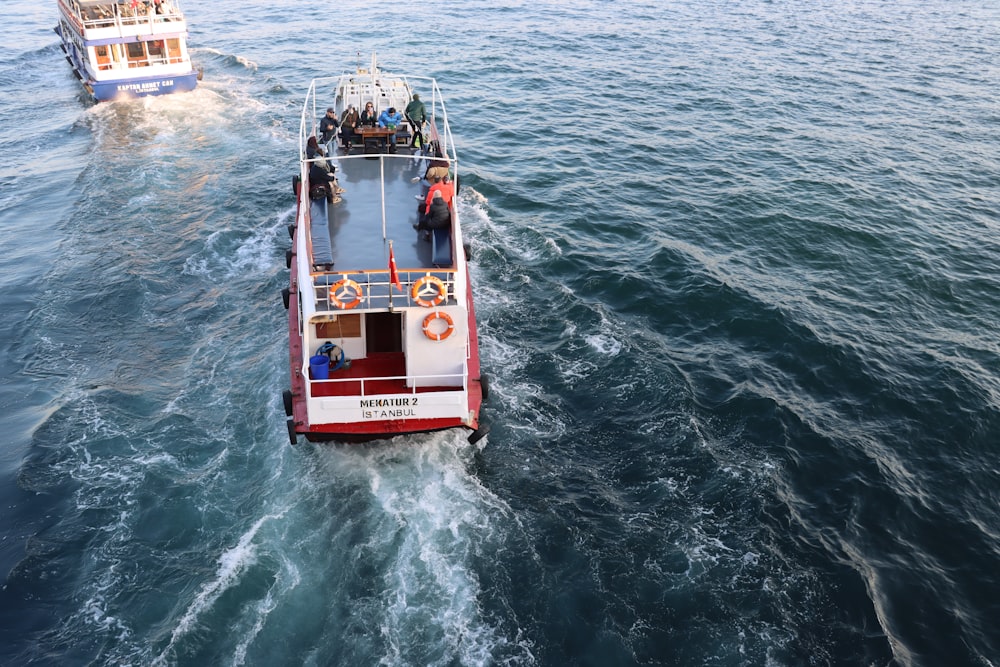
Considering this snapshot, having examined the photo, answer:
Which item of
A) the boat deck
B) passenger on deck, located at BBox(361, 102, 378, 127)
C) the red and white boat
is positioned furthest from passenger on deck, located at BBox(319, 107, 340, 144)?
the red and white boat

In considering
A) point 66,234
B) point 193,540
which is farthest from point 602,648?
point 66,234

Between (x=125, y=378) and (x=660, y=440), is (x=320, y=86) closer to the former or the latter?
(x=125, y=378)

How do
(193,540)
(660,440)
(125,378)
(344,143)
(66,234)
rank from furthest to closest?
(66,234)
(344,143)
(125,378)
(660,440)
(193,540)

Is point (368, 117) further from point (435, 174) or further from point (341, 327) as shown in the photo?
point (341, 327)

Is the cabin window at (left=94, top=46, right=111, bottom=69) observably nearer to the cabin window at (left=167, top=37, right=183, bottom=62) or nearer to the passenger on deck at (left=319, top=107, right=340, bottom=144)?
the cabin window at (left=167, top=37, right=183, bottom=62)

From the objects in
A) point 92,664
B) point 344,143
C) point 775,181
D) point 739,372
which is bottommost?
point 92,664

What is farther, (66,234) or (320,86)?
(320,86)

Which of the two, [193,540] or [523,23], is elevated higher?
[523,23]
